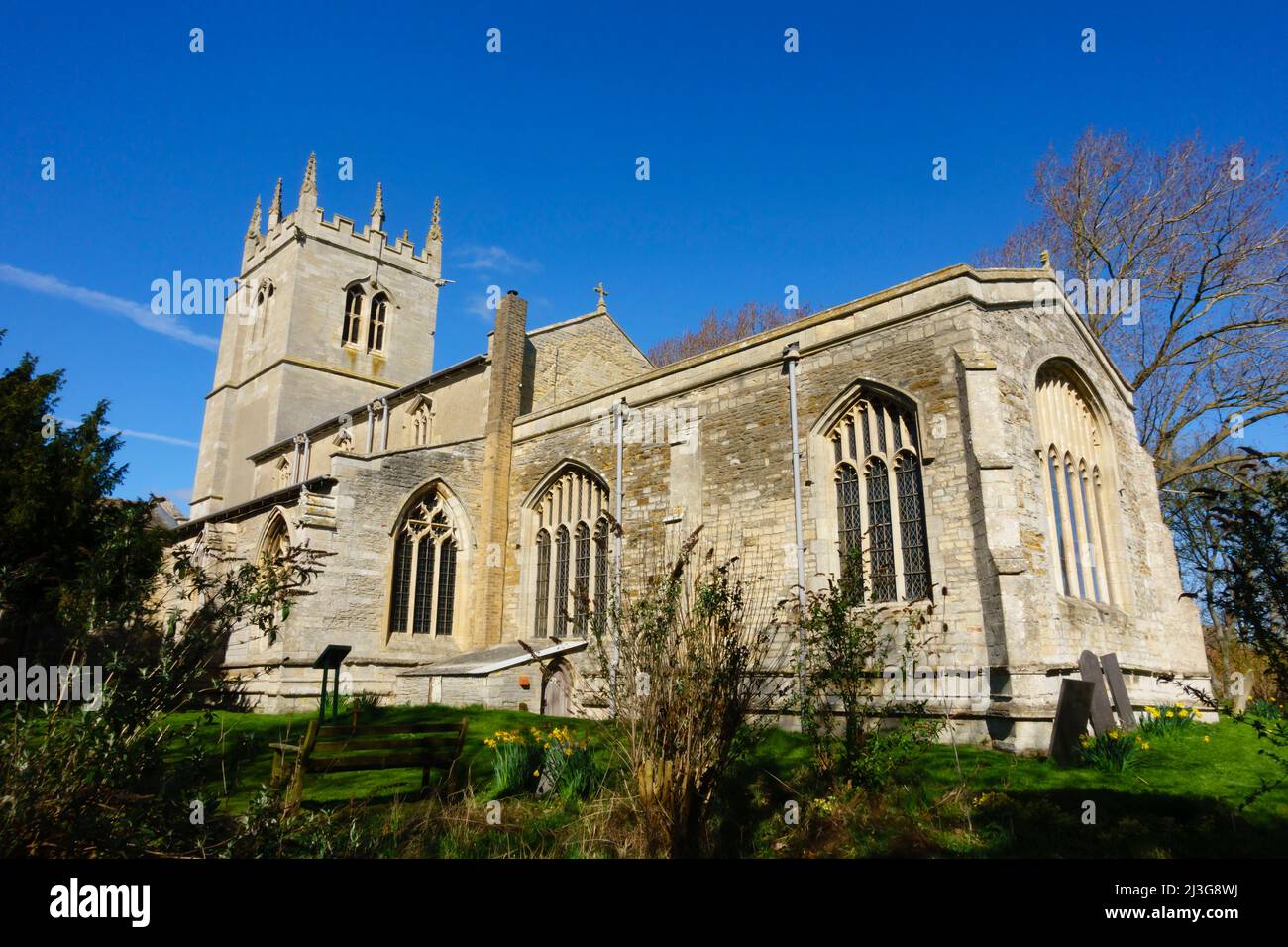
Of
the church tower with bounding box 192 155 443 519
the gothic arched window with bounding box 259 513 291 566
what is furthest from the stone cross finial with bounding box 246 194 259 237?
the gothic arched window with bounding box 259 513 291 566

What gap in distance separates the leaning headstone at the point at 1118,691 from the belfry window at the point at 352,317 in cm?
3004

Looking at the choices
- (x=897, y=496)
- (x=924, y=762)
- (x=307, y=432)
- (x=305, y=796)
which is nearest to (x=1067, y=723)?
(x=924, y=762)

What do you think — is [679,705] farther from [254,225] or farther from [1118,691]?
[254,225]

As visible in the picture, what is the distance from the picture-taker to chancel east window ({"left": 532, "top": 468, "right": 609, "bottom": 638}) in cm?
1817

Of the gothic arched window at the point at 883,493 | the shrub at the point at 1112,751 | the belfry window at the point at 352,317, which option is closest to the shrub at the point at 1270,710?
the shrub at the point at 1112,751

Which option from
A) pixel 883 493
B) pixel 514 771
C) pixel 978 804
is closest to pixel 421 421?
pixel 883 493

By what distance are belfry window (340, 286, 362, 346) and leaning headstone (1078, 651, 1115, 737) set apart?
30015 millimetres

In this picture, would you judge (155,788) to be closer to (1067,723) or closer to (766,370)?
(1067,723)

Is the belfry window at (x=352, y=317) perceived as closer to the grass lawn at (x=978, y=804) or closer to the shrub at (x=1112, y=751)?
the grass lawn at (x=978, y=804)

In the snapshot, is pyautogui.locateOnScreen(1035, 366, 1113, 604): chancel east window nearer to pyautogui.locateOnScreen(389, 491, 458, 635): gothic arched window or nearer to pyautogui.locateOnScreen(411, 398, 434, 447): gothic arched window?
pyautogui.locateOnScreen(389, 491, 458, 635): gothic arched window

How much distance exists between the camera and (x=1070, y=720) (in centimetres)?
963

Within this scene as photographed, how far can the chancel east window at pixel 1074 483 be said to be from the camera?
13.5 metres

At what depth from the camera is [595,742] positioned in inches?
448
